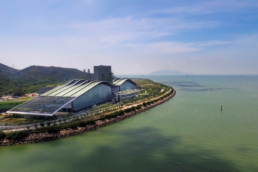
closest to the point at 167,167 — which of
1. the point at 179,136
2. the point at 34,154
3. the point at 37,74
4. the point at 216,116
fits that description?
the point at 179,136

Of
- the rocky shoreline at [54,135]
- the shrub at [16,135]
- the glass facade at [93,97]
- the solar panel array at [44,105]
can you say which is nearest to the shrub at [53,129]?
the rocky shoreline at [54,135]

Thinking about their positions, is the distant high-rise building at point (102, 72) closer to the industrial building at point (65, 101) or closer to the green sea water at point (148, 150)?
the industrial building at point (65, 101)

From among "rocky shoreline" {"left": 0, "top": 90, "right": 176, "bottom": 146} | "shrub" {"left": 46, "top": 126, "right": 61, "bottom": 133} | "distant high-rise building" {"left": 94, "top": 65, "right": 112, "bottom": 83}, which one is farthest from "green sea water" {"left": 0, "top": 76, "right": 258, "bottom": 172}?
"distant high-rise building" {"left": 94, "top": 65, "right": 112, "bottom": 83}

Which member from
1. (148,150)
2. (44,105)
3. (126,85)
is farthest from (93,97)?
(126,85)

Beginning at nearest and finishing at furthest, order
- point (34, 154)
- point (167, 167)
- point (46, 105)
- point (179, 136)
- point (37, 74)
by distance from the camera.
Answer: point (167, 167), point (34, 154), point (179, 136), point (46, 105), point (37, 74)

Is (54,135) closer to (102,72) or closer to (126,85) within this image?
(102,72)

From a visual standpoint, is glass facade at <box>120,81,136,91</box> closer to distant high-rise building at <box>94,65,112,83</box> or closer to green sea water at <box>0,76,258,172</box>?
distant high-rise building at <box>94,65,112,83</box>

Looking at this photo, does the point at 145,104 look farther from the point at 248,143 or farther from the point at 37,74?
the point at 37,74

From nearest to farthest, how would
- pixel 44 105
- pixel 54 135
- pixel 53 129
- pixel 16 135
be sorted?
pixel 16 135, pixel 54 135, pixel 53 129, pixel 44 105
